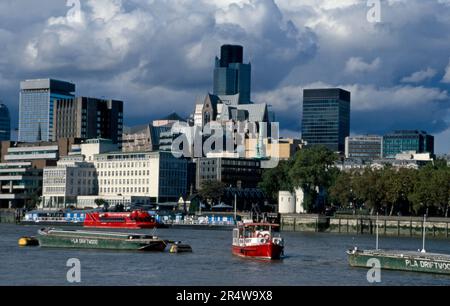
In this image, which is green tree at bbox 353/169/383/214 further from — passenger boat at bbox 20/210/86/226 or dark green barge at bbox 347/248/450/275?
dark green barge at bbox 347/248/450/275

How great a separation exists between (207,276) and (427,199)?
97.5 metres

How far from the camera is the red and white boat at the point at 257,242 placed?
82.2 metres

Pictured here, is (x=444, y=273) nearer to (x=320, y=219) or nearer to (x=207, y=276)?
(x=207, y=276)

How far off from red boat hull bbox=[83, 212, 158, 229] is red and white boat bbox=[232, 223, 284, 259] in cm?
7002

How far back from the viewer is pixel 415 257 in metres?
71.4

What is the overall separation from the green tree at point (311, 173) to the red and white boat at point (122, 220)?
29.6m

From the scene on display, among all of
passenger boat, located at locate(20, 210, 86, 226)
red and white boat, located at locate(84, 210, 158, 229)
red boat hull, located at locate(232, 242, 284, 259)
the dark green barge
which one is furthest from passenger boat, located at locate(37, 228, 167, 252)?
passenger boat, located at locate(20, 210, 86, 226)

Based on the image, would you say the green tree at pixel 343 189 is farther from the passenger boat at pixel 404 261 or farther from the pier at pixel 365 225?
the passenger boat at pixel 404 261

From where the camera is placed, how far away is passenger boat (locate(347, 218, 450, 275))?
70.4 meters

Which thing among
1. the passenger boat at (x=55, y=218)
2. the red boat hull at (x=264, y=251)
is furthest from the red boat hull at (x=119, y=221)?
the red boat hull at (x=264, y=251)

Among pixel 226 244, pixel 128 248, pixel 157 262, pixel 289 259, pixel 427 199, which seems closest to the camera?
pixel 157 262

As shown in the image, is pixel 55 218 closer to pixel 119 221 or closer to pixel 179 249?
pixel 119 221

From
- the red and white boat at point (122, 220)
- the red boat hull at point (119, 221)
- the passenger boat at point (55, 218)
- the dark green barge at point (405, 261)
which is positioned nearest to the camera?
the dark green barge at point (405, 261)
